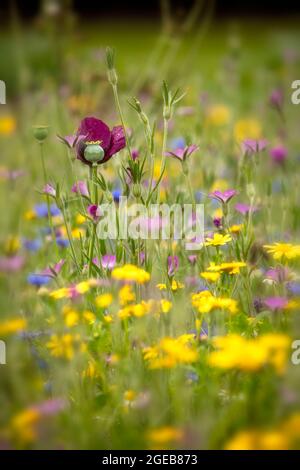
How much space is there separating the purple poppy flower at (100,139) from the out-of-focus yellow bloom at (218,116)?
173 centimetres

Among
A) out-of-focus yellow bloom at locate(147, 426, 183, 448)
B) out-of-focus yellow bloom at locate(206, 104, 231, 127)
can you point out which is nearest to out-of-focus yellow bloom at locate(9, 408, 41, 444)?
out-of-focus yellow bloom at locate(147, 426, 183, 448)

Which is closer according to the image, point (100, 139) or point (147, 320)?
point (147, 320)

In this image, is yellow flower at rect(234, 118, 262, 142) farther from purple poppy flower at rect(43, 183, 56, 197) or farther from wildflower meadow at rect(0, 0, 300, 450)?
purple poppy flower at rect(43, 183, 56, 197)

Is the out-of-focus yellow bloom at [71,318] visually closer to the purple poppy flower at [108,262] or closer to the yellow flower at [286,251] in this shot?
the purple poppy flower at [108,262]

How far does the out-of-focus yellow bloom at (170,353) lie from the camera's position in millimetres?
1045

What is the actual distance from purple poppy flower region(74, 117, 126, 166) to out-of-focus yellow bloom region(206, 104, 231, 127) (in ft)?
5.68

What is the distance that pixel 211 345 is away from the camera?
126 cm

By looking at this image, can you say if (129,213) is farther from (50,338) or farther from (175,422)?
(175,422)

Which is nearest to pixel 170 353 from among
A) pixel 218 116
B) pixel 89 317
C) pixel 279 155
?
pixel 89 317

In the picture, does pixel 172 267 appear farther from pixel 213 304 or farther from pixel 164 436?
pixel 164 436

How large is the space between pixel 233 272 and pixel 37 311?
0.48 m

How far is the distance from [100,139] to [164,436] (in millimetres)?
626

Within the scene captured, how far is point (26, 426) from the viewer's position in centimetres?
101
